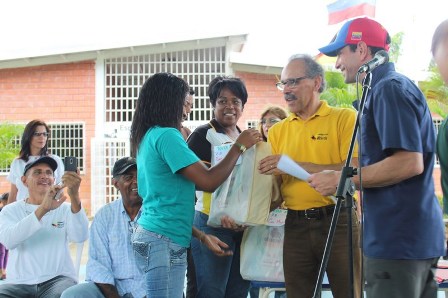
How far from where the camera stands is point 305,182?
2.95 m

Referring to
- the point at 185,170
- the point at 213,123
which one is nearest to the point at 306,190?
the point at 185,170

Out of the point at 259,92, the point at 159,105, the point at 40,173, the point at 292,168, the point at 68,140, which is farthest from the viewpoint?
the point at 68,140

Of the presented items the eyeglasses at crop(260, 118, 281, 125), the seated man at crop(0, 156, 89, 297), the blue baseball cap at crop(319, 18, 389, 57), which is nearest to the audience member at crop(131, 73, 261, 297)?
the blue baseball cap at crop(319, 18, 389, 57)

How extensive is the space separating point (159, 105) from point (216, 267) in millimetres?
1146

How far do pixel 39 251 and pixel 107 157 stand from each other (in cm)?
1003

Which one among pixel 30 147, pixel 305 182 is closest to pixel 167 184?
pixel 305 182

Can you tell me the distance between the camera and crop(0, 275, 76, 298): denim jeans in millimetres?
3793

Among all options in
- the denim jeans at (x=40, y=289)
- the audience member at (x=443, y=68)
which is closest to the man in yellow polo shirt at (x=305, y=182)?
the audience member at (x=443, y=68)

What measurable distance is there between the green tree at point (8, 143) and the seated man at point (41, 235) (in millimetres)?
8545

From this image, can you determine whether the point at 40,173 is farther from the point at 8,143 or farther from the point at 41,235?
the point at 8,143

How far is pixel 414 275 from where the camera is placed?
2178 mm

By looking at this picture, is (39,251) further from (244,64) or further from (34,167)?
(244,64)

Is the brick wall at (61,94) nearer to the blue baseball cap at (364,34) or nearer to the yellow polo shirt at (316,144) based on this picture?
the yellow polo shirt at (316,144)

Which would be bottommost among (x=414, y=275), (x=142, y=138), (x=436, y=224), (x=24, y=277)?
(x=24, y=277)
